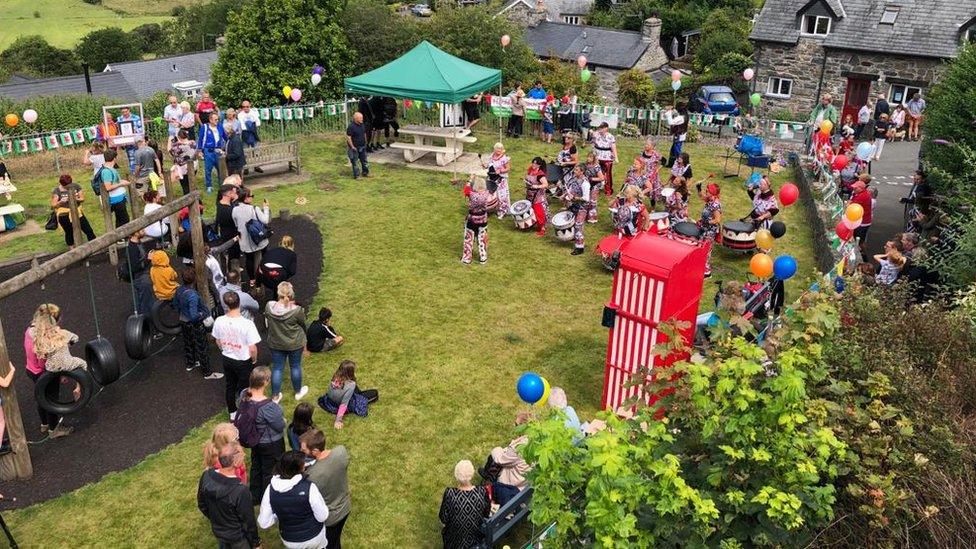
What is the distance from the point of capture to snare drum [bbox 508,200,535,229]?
1562 cm

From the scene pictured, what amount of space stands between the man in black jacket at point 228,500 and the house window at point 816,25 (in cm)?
3368

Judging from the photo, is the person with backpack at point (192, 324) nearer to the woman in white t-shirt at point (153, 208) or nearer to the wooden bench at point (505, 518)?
the woman in white t-shirt at point (153, 208)

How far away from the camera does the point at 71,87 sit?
46.6m

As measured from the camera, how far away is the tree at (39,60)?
76812 millimetres

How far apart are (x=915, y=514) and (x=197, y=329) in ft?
28.6

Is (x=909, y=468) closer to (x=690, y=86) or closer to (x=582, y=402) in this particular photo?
(x=582, y=402)

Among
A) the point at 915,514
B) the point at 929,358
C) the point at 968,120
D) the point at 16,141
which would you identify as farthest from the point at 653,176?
the point at 16,141

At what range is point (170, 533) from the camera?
7941 mm

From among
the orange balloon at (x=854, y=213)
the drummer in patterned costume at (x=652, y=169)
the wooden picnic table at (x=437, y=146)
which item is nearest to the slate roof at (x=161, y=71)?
the wooden picnic table at (x=437, y=146)

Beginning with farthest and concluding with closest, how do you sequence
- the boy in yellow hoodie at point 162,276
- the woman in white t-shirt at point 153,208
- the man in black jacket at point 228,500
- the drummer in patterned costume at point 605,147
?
the drummer in patterned costume at point 605,147 < the woman in white t-shirt at point 153,208 < the boy in yellow hoodie at point 162,276 < the man in black jacket at point 228,500

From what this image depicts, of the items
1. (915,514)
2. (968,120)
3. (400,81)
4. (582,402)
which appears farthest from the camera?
(400,81)

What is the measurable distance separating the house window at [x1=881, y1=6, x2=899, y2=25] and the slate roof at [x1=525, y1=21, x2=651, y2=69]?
2333cm

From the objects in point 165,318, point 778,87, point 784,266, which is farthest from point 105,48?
point 784,266

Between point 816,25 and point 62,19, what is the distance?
94374mm
